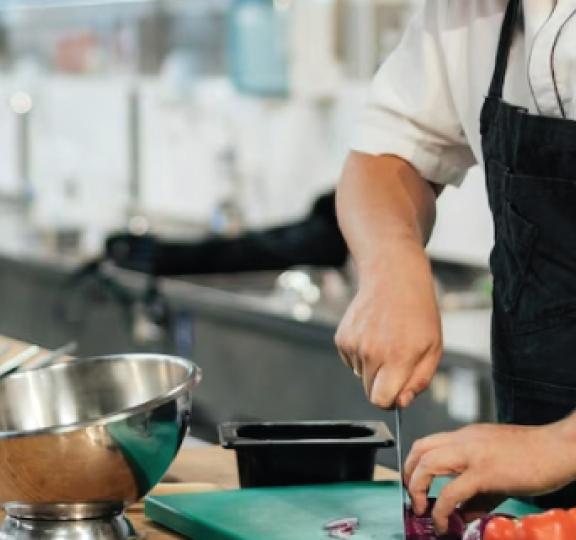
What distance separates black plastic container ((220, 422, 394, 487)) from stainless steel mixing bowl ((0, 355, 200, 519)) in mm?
139

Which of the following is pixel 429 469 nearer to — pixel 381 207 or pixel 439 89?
pixel 381 207

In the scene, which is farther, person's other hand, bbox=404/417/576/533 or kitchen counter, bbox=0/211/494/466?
kitchen counter, bbox=0/211/494/466

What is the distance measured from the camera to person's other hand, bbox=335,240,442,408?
71.1 inches

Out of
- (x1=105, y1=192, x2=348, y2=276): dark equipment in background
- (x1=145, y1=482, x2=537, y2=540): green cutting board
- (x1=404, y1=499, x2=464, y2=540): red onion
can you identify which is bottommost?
(x1=105, y1=192, x2=348, y2=276): dark equipment in background

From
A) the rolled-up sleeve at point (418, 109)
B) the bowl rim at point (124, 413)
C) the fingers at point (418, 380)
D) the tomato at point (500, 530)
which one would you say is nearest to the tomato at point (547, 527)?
the tomato at point (500, 530)

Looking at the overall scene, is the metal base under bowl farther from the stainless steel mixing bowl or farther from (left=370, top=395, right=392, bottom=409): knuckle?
(left=370, top=395, right=392, bottom=409): knuckle

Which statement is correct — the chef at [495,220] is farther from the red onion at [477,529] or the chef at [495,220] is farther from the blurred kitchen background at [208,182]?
the blurred kitchen background at [208,182]

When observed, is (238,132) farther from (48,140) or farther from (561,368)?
(561,368)

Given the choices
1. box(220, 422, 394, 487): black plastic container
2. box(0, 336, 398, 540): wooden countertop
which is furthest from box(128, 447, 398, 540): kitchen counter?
box(220, 422, 394, 487): black plastic container

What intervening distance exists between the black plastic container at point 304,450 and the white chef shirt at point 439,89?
421 millimetres

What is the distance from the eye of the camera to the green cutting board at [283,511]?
1.87 metres

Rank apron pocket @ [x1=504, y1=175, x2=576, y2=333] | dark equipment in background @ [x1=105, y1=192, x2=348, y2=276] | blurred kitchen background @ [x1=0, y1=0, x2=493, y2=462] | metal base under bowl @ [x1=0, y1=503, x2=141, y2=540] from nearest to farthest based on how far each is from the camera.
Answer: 1. metal base under bowl @ [x1=0, y1=503, x2=141, y2=540]
2. apron pocket @ [x1=504, y1=175, x2=576, y2=333]
3. blurred kitchen background @ [x1=0, y1=0, x2=493, y2=462]
4. dark equipment in background @ [x1=105, y1=192, x2=348, y2=276]

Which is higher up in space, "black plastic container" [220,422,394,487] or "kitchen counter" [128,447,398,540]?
"black plastic container" [220,422,394,487]

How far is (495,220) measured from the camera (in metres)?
2.17
